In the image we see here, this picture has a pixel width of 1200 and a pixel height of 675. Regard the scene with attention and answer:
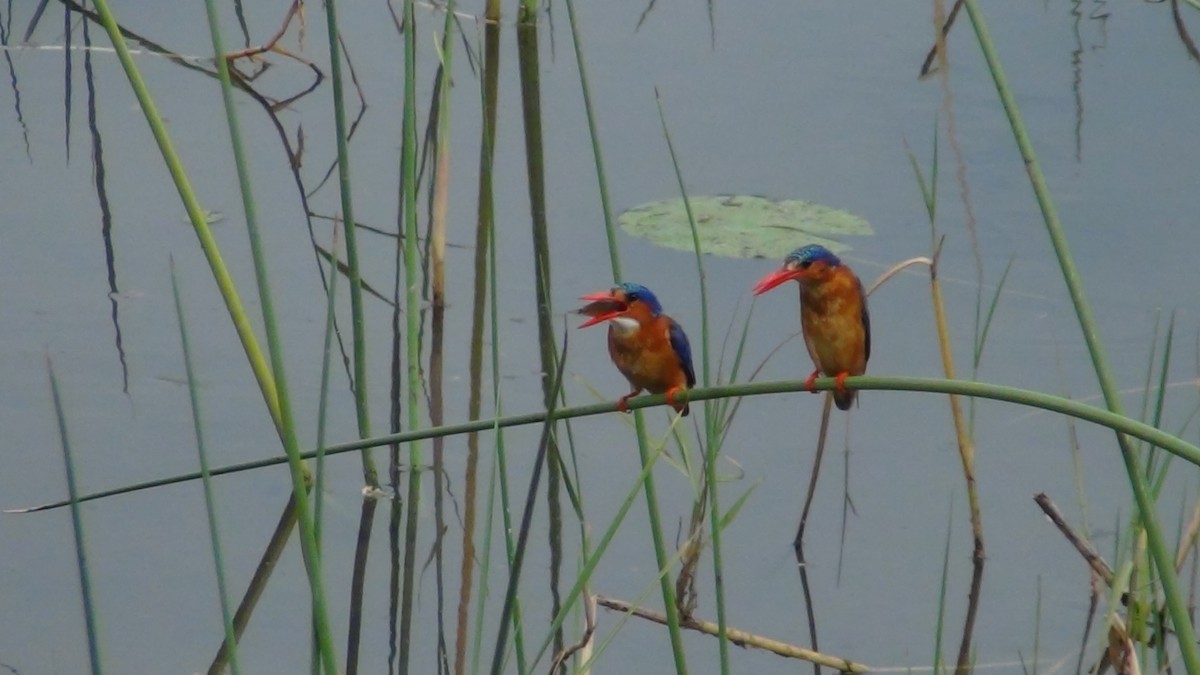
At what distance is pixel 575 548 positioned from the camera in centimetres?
270

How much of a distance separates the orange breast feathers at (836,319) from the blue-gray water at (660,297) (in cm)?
35

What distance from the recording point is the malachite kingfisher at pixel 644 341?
258cm

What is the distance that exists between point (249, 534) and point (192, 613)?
0.78 feet

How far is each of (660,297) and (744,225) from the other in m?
0.33

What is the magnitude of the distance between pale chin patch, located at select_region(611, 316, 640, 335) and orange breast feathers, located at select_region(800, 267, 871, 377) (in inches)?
12.2

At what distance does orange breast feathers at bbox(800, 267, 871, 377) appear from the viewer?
262cm

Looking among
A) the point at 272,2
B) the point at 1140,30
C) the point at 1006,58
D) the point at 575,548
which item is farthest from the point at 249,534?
the point at 1140,30

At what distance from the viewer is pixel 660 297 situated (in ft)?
11.2

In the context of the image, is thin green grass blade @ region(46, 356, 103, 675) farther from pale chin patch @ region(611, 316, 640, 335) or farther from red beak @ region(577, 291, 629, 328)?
pale chin patch @ region(611, 316, 640, 335)

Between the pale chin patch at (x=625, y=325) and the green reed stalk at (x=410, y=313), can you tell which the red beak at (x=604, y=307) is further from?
the green reed stalk at (x=410, y=313)

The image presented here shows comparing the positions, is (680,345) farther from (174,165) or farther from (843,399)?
(174,165)

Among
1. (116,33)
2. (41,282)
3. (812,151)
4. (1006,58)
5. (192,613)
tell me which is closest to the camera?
(116,33)

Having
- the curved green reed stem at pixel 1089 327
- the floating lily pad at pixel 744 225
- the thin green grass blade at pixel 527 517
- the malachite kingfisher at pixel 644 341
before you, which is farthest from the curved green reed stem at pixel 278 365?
the floating lily pad at pixel 744 225

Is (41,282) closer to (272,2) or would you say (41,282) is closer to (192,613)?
(192,613)
